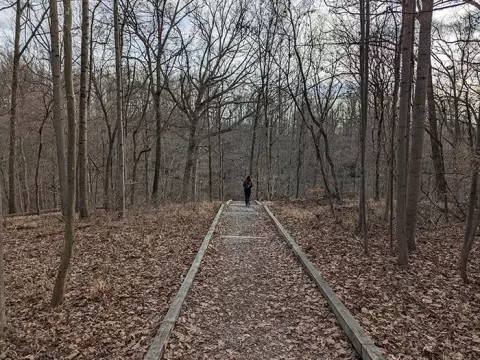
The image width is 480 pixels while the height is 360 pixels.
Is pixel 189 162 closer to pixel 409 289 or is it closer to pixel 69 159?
pixel 69 159

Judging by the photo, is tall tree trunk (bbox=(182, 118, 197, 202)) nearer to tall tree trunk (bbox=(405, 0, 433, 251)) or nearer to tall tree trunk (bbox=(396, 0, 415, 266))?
tall tree trunk (bbox=(405, 0, 433, 251))

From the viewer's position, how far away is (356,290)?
20.3ft

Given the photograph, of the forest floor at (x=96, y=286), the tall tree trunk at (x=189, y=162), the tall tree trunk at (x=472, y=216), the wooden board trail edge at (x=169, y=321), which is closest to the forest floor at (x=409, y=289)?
the tall tree trunk at (x=472, y=216)

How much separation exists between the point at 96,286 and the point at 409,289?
5.27 metres

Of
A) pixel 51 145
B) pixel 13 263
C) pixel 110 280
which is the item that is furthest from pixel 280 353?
pixel 51 145

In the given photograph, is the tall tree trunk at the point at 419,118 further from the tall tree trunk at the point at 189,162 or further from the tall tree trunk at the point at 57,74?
the tall tree trunk at the point at 189,162

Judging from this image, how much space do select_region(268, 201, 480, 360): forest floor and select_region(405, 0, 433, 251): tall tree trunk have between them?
3.23ft

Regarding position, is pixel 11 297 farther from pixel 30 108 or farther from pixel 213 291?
pixel 30 108

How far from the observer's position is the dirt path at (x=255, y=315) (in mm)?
4422

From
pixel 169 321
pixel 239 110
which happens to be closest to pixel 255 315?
pixel 169 321

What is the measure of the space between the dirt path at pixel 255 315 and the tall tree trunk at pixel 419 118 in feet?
9.49

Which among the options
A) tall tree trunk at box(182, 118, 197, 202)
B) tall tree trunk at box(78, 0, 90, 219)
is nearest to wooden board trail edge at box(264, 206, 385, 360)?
tall tree trunk at box(78, 0, 90, 219)

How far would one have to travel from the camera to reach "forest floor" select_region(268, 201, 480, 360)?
4426 mm

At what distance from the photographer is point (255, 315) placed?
214 inches
